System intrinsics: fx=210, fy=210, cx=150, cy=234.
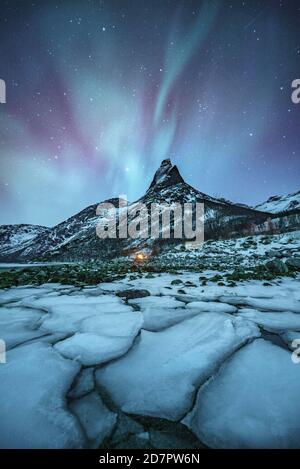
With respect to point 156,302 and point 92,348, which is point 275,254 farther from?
point 92,348

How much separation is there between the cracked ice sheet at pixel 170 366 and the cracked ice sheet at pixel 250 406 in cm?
12

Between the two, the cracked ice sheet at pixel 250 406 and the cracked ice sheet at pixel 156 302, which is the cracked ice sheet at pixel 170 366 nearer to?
the cracked ice sheet at pixel 250 406

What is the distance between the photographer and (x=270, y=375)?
1818 mm

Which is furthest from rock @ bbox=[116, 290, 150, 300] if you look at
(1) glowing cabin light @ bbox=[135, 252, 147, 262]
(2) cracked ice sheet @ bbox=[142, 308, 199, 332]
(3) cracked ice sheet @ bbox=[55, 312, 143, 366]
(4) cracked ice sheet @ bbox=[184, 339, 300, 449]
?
(1) glowing cabin light @ bbox=[135, 252, 147, 262]

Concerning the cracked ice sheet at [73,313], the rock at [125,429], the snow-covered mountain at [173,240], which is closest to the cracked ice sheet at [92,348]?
the cracked ice sheet at [73,313]

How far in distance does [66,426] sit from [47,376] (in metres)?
0.62

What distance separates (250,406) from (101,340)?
1.63m

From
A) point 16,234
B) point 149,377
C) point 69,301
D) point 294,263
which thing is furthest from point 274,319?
point 16,234

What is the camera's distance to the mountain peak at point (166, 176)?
4292cm

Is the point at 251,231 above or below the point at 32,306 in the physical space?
above

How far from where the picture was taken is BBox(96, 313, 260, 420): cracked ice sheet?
60.1 inches
